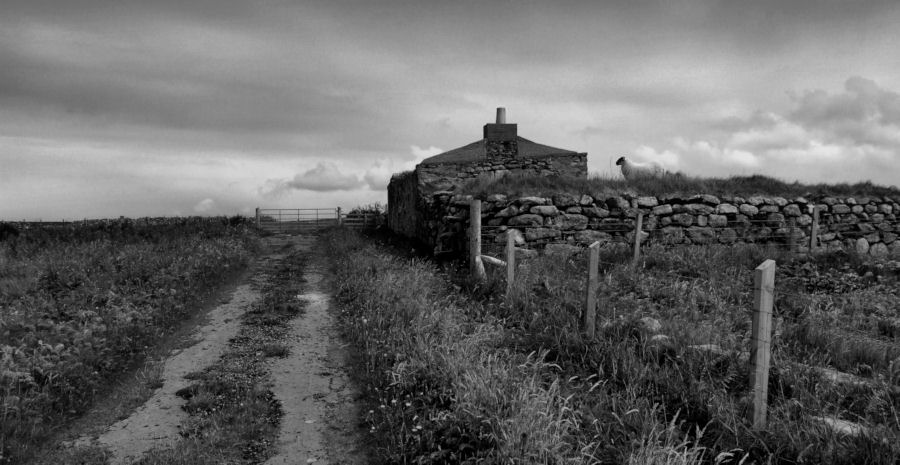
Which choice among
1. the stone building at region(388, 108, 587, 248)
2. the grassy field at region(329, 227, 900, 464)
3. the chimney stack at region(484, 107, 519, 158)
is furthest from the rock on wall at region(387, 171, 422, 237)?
the grassy field at region(329, 227, 900, 464)

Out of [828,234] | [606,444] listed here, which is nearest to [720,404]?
[606,444]

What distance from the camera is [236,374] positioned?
634cm

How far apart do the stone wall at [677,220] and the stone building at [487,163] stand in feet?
23.8

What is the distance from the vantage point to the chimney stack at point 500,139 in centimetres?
2306

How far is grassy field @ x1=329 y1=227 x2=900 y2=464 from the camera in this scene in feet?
12.7

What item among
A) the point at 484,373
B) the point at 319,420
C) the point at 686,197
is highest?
the point at 686,197

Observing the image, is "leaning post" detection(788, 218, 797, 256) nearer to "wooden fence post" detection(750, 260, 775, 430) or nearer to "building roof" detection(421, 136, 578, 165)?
"wooden fence post" detection(750, 260, 775, 430)

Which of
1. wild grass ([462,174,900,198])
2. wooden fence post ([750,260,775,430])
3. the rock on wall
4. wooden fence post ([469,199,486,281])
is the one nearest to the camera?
wooden fence post ([750,260,775,430])

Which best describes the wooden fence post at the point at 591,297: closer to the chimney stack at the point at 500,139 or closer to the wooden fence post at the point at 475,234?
the wooden fence post at the point at 475,234

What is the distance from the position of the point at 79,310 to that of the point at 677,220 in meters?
12.8

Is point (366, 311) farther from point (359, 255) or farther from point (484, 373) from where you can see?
point (359, 255)

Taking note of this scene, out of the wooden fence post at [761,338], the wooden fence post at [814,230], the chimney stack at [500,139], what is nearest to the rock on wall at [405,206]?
the chimney stack at [500,139]

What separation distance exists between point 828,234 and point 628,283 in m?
8.80

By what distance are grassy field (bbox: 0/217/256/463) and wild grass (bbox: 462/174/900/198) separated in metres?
7.16
